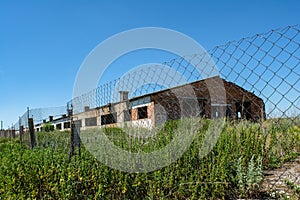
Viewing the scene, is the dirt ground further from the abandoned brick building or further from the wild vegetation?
the abandoned brick building

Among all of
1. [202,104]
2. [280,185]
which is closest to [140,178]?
[280,185]

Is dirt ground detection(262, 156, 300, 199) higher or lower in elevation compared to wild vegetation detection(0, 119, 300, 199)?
lower

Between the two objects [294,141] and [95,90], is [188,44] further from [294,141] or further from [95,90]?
[95,90]

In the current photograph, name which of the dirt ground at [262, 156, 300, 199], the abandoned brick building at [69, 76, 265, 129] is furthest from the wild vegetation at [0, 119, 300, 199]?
the abandoned brick building at [69, 76, 265, 129]

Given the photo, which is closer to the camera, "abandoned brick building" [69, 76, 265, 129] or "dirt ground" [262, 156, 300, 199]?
"dirt ground" [262, 156, 300, 199]

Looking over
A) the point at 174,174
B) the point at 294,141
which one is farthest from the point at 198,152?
the point at 294,141

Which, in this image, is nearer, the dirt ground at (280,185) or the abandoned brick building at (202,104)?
the dirt ground at (280,185)

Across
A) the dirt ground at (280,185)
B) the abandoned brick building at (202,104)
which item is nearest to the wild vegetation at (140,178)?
the dirt ground at (280,185)

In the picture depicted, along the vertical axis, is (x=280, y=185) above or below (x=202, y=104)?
below

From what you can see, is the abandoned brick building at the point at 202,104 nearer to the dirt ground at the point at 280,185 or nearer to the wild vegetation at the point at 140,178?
the wild vegetation at the point at 140,178

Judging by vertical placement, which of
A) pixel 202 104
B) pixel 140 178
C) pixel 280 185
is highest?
pixel 202 104

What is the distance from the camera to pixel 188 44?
3.44 m

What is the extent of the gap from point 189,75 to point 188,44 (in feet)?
1.37

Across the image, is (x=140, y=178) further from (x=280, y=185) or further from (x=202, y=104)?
(x=202, y=104)
